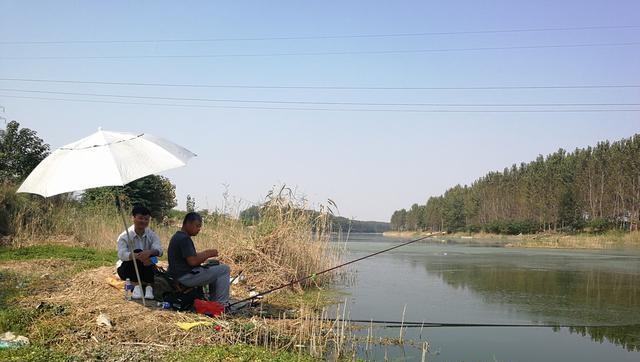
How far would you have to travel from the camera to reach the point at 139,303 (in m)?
5.43

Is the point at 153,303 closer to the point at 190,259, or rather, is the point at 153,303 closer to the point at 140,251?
the point at 140,251

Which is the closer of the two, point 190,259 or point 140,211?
point 190,259

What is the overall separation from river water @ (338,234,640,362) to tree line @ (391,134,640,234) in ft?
65.5

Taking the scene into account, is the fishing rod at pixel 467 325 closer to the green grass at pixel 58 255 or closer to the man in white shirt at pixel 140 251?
the man in white shirt at pixel 140 251

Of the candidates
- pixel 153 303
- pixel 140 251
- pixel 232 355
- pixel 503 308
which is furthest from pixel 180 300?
pixel 503 308

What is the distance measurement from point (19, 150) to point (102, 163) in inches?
653

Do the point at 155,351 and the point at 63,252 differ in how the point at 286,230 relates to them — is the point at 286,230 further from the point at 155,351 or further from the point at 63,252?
A: the point at 155,351

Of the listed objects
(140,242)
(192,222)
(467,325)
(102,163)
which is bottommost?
(467,325)

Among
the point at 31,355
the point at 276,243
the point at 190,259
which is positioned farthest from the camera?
the point at 276,243

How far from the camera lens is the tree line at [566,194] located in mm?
40562

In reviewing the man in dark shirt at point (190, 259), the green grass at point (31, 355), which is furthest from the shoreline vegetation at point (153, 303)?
the man in dark shirt at point (190, 259)

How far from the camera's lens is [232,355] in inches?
159

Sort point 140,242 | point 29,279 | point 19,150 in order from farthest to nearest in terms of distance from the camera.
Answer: point 19,150, point 29,279, point 140,242

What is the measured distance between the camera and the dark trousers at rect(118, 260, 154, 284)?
538 cm
